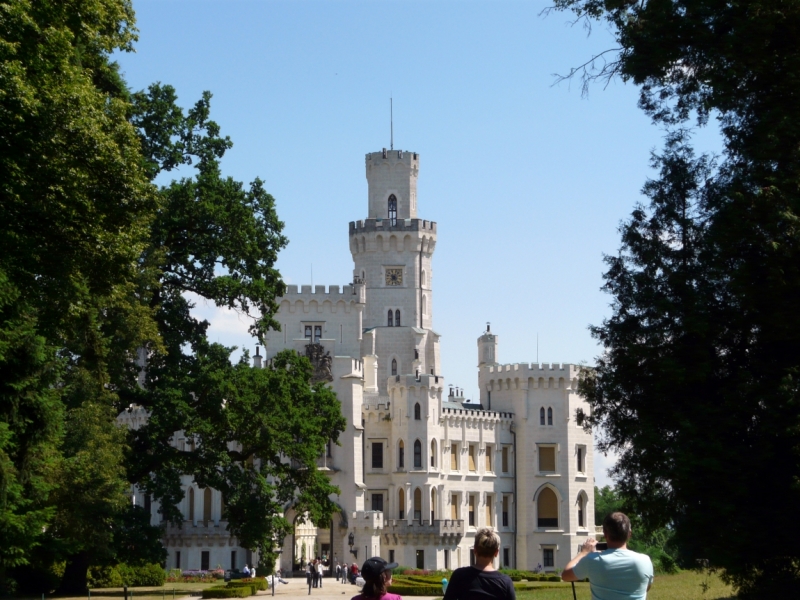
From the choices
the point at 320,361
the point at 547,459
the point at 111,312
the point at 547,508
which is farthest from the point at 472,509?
the point at 111,312

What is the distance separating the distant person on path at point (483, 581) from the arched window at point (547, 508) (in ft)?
221

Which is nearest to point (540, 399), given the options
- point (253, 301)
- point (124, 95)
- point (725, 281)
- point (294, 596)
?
point (294, 596)

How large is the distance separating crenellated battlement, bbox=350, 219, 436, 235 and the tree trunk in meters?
43.5

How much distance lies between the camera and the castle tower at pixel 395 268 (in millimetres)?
78250

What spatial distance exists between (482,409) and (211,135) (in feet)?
138

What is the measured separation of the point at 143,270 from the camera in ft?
122

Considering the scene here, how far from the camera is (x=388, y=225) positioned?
264 ft

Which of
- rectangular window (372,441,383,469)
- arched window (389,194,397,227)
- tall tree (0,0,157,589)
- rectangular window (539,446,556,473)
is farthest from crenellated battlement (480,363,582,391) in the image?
tall tree (0,0,157,589)

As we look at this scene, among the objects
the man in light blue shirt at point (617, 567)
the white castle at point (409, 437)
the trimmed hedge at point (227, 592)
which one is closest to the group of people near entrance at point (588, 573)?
the man in light blue shirt at point (617, 567)

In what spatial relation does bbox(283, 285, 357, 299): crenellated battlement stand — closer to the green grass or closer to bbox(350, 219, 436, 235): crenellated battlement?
bbox(350, 219, 436, 235): crenellated battlement

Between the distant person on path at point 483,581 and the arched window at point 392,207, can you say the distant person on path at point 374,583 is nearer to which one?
the distant person on path at point 483,581

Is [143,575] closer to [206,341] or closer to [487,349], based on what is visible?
[206,341]

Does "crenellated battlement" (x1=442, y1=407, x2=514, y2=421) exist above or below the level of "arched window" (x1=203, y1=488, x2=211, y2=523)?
above

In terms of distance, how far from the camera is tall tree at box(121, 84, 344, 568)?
1553 inches
